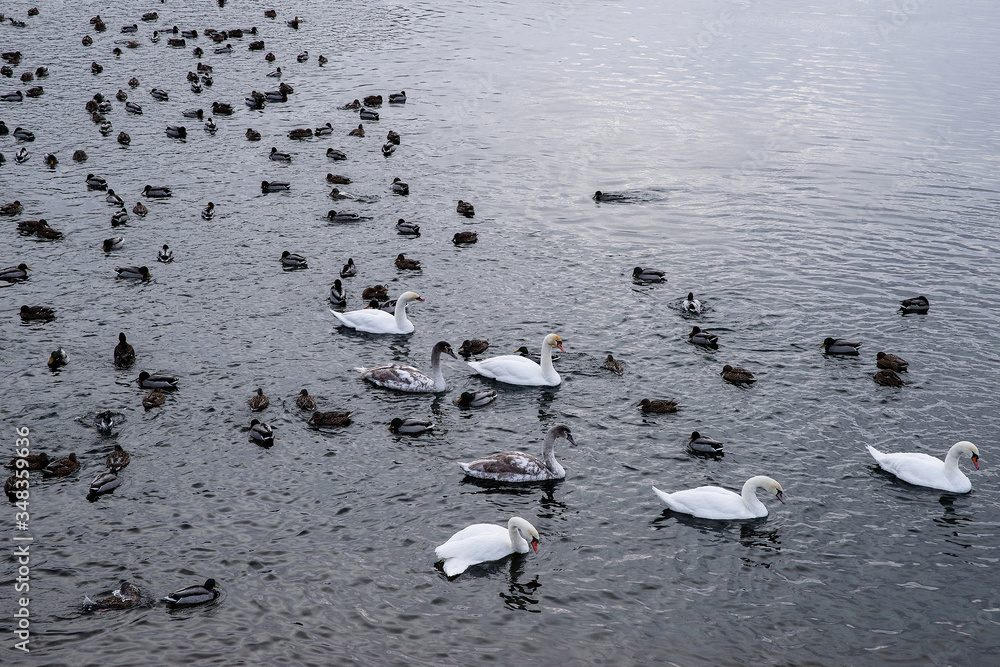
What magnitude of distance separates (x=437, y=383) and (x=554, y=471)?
5.31 metres

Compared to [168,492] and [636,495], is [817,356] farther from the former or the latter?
[168,492]

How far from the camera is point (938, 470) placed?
19.8 metres

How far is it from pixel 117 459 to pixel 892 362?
22.0 m

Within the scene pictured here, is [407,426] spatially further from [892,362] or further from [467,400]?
[892,362]

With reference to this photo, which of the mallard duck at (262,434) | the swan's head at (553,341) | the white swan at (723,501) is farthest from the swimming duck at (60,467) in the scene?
the white swan at (723,501)

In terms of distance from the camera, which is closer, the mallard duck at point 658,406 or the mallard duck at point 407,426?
the mallard duck at point 407,426

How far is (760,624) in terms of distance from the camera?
52.4 feet

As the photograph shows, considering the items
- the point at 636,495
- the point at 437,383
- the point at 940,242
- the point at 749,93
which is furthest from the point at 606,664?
the point at 749,93

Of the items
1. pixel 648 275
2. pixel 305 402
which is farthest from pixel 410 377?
pixel 648 275

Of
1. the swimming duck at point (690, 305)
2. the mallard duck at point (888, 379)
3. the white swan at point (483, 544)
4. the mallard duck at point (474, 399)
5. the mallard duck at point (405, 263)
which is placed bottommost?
the white swan at point (483, 544)

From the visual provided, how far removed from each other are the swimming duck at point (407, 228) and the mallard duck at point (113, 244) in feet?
35.4

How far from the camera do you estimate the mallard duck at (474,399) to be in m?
23.2

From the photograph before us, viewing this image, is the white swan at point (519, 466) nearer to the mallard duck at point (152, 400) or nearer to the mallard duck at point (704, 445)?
the mallard duck at point (704, 445)

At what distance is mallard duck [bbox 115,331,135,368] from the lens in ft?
78.0
